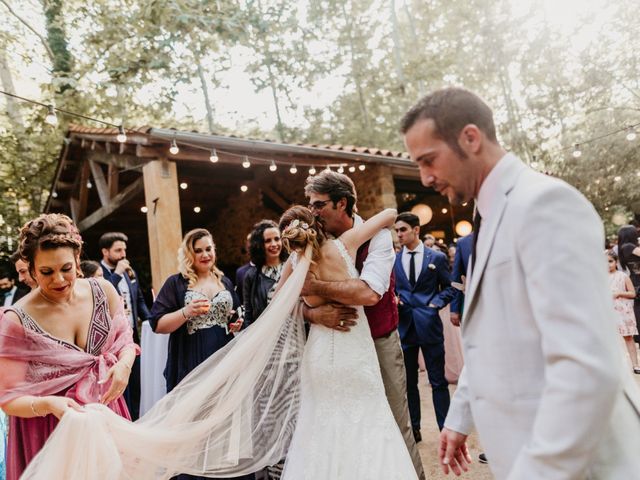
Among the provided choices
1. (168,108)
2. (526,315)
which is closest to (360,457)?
(526,315)

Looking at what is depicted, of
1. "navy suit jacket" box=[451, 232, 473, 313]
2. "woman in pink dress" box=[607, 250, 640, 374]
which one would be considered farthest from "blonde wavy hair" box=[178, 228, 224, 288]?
"woman in pink dress" box=[607, 250, 640, 374]

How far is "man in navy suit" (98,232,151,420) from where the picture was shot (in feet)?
16.6

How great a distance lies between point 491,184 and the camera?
3.78 feet

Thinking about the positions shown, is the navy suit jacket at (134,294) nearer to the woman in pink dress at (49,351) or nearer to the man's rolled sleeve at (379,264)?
the woman in pink dress at (49,351)

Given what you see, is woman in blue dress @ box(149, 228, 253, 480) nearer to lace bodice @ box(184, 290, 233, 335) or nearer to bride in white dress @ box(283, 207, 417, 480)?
lace bodice @ box(184, 290, 233, 335)

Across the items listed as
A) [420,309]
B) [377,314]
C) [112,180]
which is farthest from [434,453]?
[112,180]

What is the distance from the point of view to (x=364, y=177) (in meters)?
9.41

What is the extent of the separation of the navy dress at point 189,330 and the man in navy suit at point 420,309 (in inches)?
70.5

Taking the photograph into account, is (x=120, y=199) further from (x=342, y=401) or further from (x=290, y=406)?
(x=342, y=401)

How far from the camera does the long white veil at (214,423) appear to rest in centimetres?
185

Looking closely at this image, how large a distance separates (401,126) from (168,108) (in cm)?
1099

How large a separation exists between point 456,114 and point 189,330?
2.77m

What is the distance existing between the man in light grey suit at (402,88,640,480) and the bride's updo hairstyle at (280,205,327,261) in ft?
4.26

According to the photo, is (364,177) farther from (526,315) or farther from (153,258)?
(526,315)
